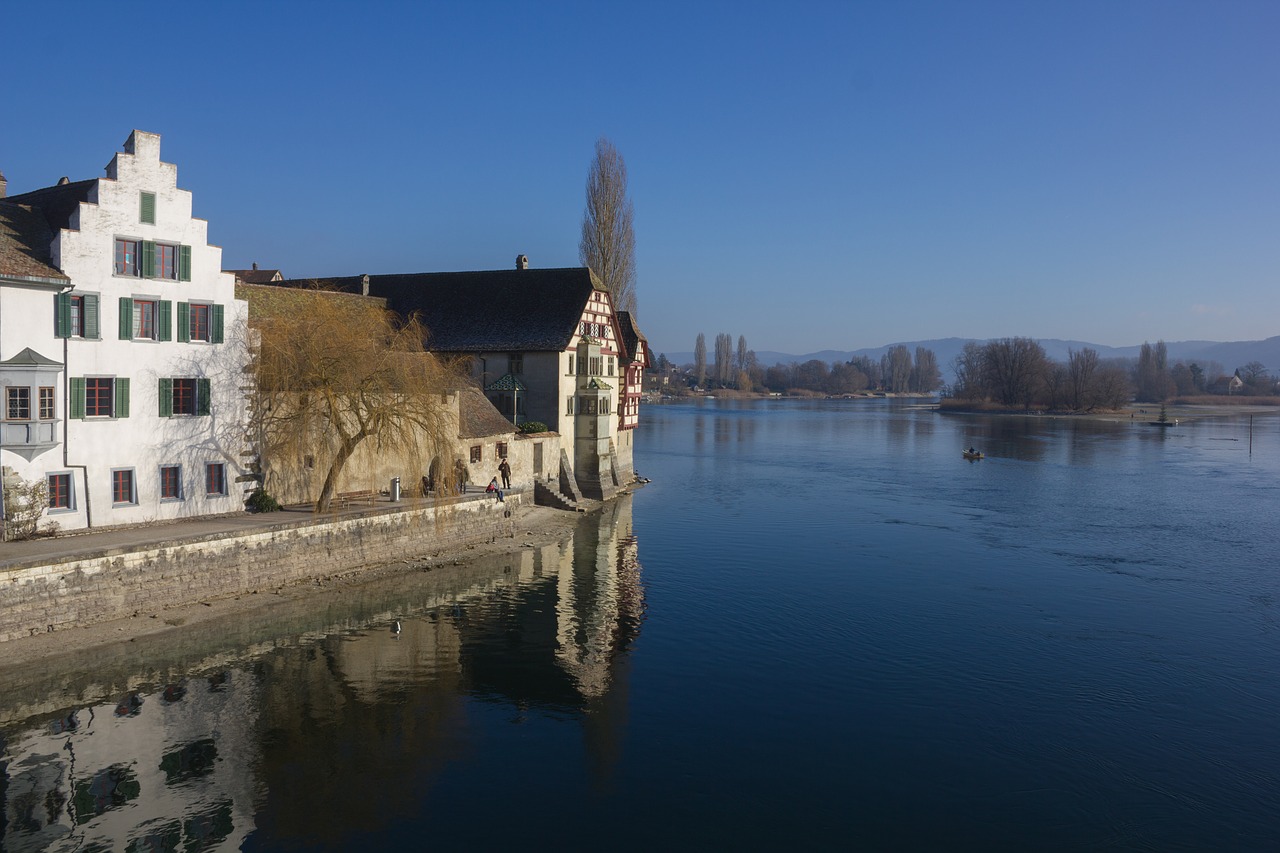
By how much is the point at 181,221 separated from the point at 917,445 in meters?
73.0

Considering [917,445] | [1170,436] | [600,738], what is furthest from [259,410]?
[1170,436]

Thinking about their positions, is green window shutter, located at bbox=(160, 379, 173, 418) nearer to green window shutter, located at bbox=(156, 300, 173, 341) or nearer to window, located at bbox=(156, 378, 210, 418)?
window, located at bbox=(156, 378, 210, 418)

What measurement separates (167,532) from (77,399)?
4209 millimetres

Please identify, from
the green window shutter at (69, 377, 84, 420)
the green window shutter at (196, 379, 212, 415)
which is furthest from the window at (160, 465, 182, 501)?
the green window shutter at (69, 377, 84, 420)

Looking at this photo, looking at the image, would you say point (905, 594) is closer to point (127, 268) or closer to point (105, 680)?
point (105, 680)

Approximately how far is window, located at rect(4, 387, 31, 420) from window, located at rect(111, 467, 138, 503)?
8.81 feet

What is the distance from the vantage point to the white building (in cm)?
2238

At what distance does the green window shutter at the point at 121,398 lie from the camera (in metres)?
24.1


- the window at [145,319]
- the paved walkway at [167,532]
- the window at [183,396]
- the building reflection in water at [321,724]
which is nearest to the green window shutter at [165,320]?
the window at [145,319]

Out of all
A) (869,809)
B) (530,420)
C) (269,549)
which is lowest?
(869,809)

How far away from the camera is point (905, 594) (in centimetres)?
2820

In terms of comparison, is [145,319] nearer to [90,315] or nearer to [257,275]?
[90,315]

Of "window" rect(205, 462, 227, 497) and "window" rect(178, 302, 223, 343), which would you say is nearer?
"window" rect(178, 302, 223, 343)

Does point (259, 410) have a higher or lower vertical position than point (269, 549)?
higher
